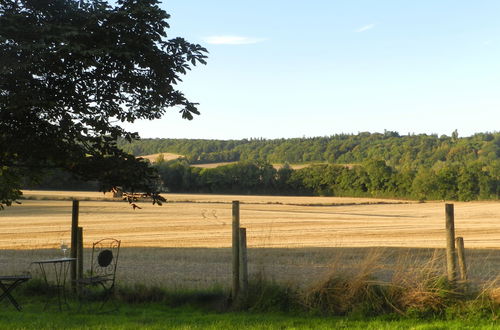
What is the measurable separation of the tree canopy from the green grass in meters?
1.78

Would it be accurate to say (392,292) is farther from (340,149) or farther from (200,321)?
(340,149)

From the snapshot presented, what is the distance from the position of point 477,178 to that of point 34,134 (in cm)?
7632

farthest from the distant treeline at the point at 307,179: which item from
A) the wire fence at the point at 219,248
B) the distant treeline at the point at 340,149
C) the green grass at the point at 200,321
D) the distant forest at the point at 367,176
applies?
the green grass at the point at 200,321

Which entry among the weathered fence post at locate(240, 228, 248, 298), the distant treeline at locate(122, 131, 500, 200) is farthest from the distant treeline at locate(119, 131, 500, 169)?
the weathered fence post at locate(240, 228, 248, 298)

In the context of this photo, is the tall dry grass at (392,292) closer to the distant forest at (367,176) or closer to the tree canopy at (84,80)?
the tree canopy at (84,80)

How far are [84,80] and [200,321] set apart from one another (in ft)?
11.5

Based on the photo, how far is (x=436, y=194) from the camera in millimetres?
77562

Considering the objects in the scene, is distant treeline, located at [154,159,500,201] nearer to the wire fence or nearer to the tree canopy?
the wire fence

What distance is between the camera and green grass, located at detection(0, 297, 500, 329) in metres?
7.11

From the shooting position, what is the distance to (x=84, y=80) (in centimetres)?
695

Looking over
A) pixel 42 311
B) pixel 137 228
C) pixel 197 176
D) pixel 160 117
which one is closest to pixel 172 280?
pixel 42 311

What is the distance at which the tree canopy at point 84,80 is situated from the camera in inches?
247

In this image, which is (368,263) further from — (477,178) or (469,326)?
(477,178)

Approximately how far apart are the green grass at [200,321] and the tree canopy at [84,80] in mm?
1776
